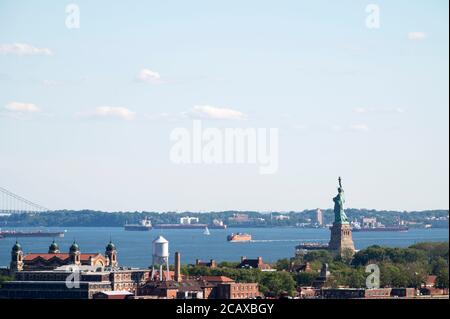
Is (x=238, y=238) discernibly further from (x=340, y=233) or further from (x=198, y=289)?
(x=198, y=289)

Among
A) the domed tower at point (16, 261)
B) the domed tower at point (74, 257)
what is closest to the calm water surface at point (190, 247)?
the domed tower at point (16, 261)

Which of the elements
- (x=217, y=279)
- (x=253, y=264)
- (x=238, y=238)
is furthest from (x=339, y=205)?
(x=238, y=238)

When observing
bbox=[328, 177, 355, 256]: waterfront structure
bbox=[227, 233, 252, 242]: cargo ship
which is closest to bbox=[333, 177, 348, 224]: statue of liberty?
bbox=[328, 177, 355, 256]: waterfront structure

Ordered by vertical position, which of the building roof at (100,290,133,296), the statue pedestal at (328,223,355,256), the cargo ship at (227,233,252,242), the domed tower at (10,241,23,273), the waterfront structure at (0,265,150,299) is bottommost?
the building roof at (100,290,133,296)

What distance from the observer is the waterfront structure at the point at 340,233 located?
123 m

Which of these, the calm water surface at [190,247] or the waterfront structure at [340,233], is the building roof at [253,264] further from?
the waterfront structure at [340,233]

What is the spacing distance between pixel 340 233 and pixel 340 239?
66cm

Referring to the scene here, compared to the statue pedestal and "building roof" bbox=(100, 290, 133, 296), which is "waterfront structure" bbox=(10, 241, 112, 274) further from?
the statue pedestal

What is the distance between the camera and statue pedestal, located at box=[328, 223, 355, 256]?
4846 inches

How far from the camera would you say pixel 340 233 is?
410 feet

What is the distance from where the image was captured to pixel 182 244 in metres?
163
